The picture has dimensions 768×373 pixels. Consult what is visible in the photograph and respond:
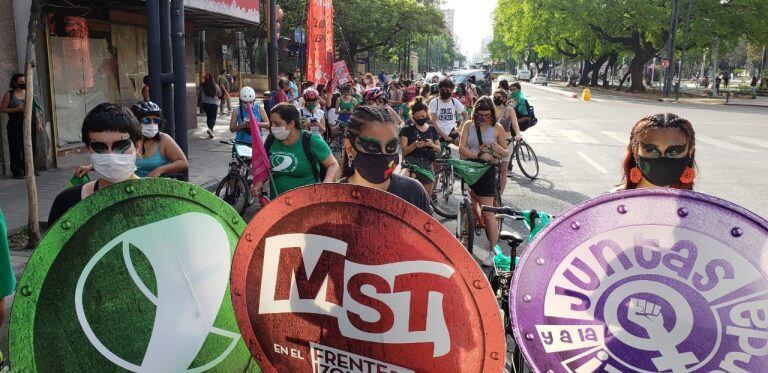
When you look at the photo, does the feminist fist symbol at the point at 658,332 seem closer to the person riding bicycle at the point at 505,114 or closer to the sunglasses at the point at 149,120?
the sunglasses at the point at 149,120

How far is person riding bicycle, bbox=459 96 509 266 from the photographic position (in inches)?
242

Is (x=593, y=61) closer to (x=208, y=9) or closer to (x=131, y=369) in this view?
(x=208, y=9)

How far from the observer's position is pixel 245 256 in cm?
154

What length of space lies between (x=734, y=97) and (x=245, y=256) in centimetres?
4838

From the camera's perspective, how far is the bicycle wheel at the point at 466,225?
5.97 metres

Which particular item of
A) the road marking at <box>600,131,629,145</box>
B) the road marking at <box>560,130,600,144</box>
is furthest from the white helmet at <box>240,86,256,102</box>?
the road marking at <box>600,131,629,145</box>

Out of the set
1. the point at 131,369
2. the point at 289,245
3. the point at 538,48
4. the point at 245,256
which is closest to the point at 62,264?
the point at 131,369

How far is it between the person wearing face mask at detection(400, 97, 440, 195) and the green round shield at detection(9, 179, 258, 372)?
5.19 meters

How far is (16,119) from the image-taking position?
9.54 m

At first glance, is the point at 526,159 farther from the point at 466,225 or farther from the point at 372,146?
the point at 372,146

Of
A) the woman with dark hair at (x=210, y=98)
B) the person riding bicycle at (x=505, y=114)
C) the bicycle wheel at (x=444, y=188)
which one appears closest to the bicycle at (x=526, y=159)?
the person riding bicycle at (x=505, y=114)

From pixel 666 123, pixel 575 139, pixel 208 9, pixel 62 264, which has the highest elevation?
pixel 208 9

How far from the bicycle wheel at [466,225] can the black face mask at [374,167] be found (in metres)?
3.81

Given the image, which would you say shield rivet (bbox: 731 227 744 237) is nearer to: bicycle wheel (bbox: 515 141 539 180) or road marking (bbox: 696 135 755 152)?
bicycle wheel (bbox: 515 141 539 180)
